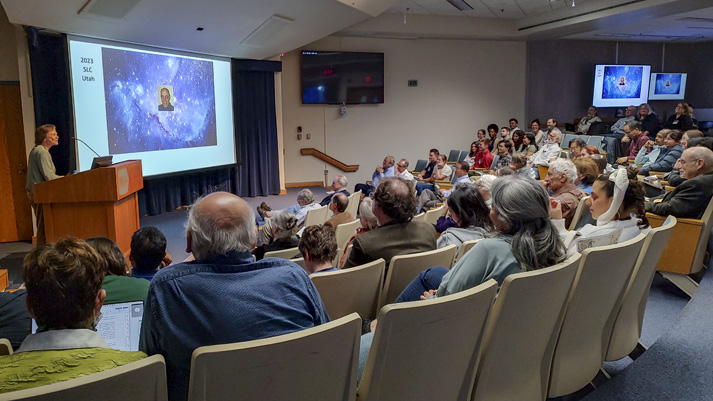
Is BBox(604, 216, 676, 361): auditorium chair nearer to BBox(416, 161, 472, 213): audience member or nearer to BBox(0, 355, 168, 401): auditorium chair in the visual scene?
BBox(0, 355, 168, 401): auditorium chair

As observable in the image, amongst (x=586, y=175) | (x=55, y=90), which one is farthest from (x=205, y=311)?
(x=55, y=90)

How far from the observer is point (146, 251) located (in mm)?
2779

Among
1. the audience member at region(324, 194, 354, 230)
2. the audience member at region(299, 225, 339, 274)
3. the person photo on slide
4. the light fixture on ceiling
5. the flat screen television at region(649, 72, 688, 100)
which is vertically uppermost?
Result: the light fixture on ceiling

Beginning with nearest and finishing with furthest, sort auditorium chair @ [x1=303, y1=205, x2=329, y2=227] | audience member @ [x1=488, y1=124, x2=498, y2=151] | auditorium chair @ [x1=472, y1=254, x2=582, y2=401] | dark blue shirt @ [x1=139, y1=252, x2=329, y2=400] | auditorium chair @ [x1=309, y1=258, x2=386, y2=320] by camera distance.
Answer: dark blue shirt @ [x1=139, y1=252, x2=329, y2=400] → auditorium chair @ [x1=472, y1=254, x2=582, y2=401] → auditorium chair @ [x1=309, y1=258, x2=386, y2=320] → auditorium chair @ [x1=303, y1=205, x2=329, y2=227] → audience member @ [x1=488, y1=124, x2=498, y2=151]

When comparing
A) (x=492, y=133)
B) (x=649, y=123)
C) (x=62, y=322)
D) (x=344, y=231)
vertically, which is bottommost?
(x=344, y=231)

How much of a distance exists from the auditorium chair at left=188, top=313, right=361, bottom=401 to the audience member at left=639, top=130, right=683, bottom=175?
6.93m

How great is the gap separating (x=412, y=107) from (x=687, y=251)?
900cm

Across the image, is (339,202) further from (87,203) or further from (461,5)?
(461,5)

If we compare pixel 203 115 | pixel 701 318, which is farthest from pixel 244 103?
pixel 701 318

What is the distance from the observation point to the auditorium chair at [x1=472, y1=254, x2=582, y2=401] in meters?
1.81

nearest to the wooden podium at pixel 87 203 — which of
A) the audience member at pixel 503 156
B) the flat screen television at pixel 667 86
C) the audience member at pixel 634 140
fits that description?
the audience member at pixel 503 156

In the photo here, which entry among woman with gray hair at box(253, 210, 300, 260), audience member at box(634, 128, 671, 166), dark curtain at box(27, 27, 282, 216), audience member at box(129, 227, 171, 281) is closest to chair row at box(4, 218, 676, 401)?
→ audience member at box(129, 227, 171, 281)

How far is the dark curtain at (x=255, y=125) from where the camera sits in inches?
399

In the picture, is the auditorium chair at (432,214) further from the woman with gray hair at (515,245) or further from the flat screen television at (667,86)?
the flat screen television at (667,86)
